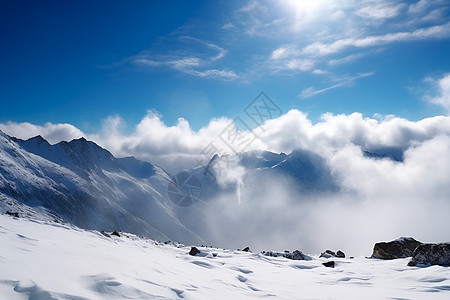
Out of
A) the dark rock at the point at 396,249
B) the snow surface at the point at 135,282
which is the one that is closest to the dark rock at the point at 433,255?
the snow surface at the point at 135,282

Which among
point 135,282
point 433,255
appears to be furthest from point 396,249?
point 135,282

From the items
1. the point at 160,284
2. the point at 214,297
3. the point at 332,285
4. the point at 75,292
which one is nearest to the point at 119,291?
the point at 75,292

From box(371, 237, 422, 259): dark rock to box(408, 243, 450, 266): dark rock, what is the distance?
773 centimetres

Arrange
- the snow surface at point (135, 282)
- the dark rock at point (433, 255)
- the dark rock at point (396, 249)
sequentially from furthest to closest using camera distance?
1. the dark rock at point (396, 249)
2. the dark rock at point (433, 255)
3. the snow surface at point (135, 282)

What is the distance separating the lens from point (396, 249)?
19750mm

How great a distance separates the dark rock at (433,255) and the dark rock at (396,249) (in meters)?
7.73

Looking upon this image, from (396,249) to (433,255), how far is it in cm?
862

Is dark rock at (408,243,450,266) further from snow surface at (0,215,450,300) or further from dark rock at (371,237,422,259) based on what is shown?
dark rock at (371,237,422,259)

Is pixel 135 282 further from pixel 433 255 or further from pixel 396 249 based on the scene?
pixel 396 249

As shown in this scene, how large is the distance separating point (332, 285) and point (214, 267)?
474cm

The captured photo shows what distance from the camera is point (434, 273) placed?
31.3 ft

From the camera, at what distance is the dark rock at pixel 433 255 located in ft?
38.6

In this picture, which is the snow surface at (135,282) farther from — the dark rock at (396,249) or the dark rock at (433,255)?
the dark rock at (396,249)

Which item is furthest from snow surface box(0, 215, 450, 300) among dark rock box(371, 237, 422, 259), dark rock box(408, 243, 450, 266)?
dark rock box(371, 237, 422, 259)
